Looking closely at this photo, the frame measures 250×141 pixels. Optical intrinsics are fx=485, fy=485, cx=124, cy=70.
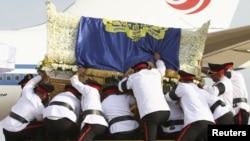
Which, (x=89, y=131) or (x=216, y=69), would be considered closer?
(x=89, y=131)

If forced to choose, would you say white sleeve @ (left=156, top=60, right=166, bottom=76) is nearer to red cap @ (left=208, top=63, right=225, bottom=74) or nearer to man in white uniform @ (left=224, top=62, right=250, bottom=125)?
red cap @ (left=208, top=63, right=225, bottom=74)

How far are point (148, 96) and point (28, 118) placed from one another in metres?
1.60

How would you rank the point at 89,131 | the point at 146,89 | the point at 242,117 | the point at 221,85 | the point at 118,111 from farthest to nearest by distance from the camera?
the point at 242,117 → the point at 221,85 → the point at 118,111 → the point at 146,89 → the point at 89,131

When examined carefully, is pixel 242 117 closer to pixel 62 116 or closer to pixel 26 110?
pixel 62 116

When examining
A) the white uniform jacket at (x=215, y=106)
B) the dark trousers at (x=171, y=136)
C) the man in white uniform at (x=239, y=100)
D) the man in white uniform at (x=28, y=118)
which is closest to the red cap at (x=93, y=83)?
the man in white uniform at (x=28, y=118)

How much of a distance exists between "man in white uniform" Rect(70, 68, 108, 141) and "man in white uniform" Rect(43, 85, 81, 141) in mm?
141

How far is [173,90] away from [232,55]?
25.3 feet

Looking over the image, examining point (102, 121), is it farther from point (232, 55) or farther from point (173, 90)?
point (232, 55)

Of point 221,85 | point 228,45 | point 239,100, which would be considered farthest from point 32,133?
point 228,45

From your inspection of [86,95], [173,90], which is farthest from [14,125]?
[173,90]

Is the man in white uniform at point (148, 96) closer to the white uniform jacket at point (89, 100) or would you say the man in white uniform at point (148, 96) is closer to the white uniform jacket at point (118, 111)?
the white uniform jacket at point (118, 111)

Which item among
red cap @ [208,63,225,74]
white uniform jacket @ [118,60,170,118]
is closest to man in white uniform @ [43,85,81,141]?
white uniform jacket @ [118,60,170,118]

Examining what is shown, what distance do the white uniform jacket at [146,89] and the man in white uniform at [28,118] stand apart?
1063mm

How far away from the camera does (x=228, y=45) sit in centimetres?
1268
